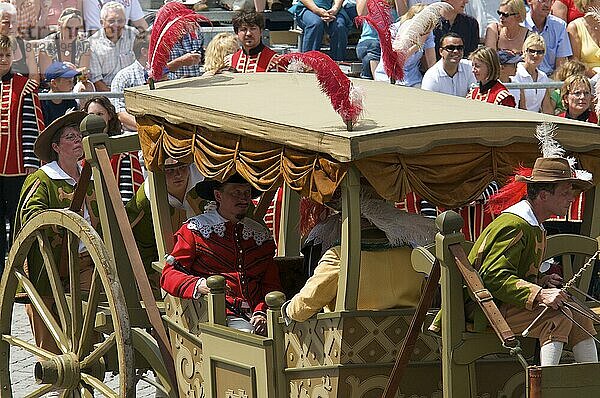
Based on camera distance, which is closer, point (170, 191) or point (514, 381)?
point (514, 381)

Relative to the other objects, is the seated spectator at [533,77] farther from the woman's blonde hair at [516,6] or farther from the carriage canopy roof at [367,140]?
the carriage canopy roof at [367,140]

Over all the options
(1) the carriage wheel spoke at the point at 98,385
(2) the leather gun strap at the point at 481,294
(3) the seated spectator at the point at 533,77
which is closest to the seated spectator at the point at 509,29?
(3) the seated spectator at the point at 533,77

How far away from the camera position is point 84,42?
40.6 ft

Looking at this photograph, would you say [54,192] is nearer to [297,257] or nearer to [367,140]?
[297,257]

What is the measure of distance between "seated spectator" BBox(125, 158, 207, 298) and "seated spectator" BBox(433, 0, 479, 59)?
14.9 feet

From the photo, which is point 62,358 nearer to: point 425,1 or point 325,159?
point 325,159

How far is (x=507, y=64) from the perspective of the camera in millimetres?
12219

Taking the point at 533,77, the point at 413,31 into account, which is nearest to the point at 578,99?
the point at 533,77


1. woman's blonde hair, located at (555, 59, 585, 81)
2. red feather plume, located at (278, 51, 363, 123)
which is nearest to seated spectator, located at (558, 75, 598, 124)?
woman's blonde hair, located at (555, 59, 585, 81)

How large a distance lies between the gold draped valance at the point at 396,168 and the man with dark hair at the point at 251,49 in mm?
4421

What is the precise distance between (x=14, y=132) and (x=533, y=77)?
4.14m

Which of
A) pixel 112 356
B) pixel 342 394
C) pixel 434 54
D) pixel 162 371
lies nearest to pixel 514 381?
pixel 342 394

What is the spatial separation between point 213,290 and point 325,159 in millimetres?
976

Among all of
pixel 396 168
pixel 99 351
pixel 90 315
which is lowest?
pixel 99 351
